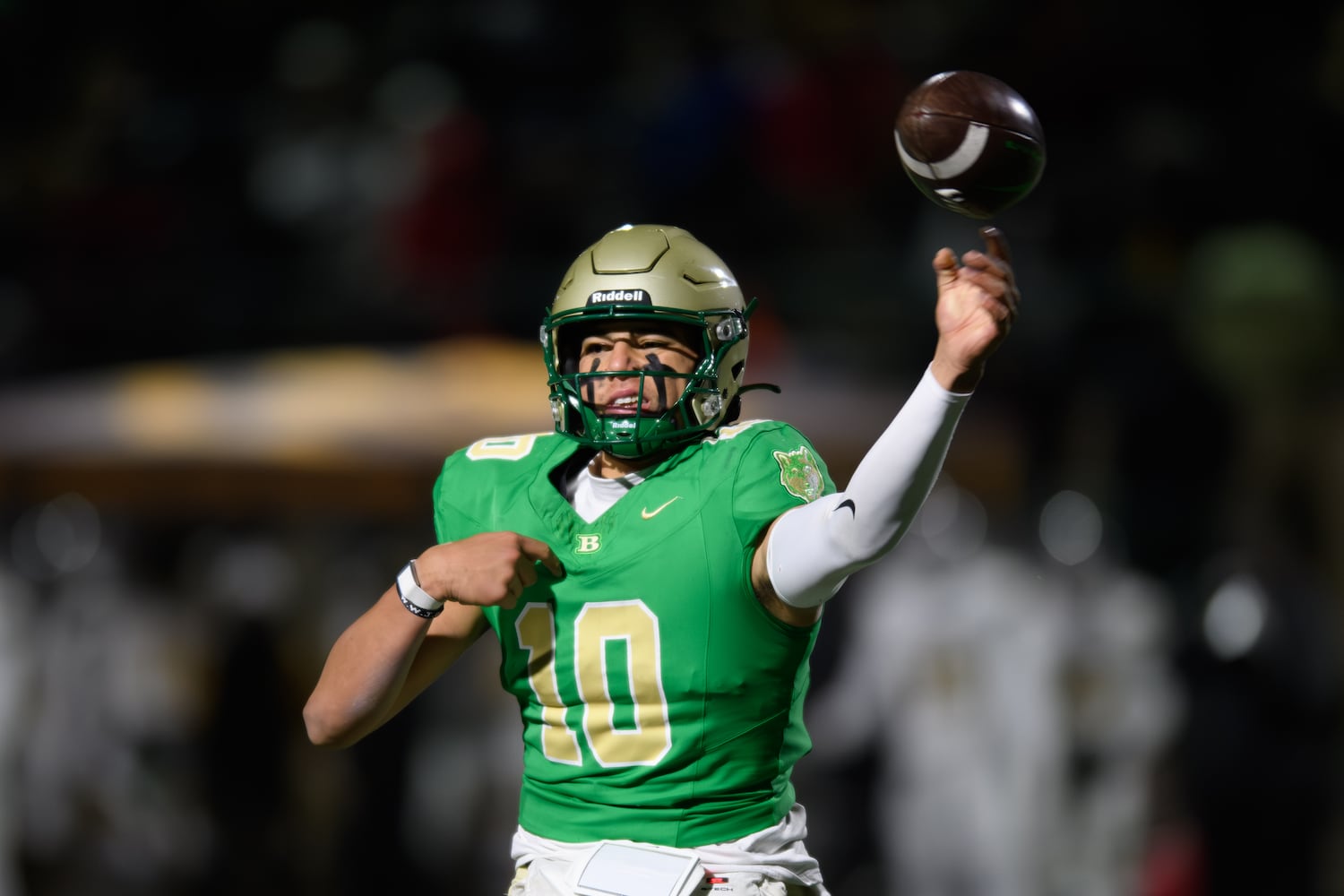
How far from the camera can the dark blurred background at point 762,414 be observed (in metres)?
8.62

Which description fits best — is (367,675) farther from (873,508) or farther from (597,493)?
(873,508)

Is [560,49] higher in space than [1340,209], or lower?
higher

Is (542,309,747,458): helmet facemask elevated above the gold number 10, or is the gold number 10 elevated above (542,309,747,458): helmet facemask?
(542,309,747,458): helmet facemask

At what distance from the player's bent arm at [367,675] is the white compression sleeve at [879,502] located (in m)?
0.68

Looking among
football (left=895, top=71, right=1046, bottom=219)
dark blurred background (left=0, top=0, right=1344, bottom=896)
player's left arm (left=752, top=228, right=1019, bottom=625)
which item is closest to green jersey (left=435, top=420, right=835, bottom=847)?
player's left arm (left=752, top=228, right=1019, bottom=625)

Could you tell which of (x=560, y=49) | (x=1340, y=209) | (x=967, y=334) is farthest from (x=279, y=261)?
(x=967, y=334)

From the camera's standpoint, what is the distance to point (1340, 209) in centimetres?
971

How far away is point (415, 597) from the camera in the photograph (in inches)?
124

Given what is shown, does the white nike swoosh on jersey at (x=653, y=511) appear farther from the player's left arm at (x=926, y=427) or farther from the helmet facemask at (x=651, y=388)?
the player's left arm at (x=926, y=427)

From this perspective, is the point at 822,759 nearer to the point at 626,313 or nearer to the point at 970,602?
the point at 970,602

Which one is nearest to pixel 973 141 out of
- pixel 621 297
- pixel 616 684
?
pixel 621 297

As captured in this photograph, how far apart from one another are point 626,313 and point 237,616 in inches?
268

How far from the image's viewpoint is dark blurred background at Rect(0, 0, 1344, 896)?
339 inches

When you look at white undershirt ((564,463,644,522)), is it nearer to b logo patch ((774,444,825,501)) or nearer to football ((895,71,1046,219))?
b logo patch ((774,444,825,501))
